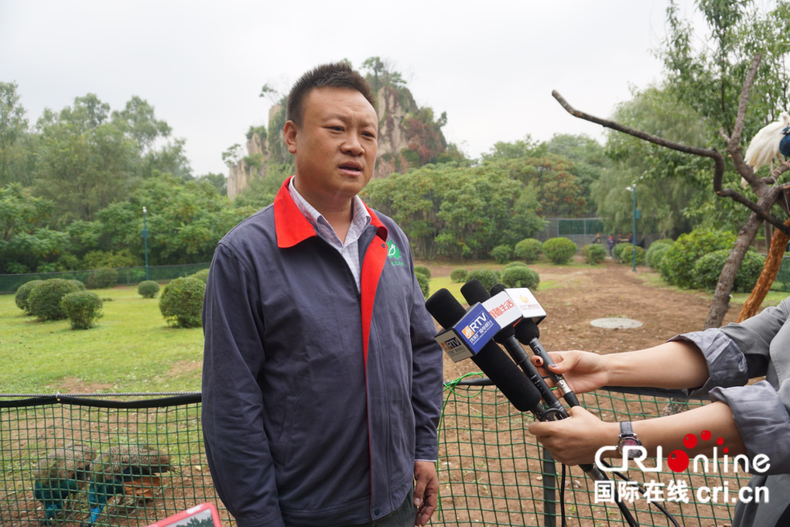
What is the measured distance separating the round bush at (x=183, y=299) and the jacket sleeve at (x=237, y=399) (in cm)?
936

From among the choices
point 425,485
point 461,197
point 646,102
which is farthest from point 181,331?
point 646,102

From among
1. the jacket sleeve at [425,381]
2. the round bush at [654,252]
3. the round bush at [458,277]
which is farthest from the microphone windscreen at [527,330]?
the round bush at [654,252]

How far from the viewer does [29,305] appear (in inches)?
460

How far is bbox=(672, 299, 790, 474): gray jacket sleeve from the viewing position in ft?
2.83

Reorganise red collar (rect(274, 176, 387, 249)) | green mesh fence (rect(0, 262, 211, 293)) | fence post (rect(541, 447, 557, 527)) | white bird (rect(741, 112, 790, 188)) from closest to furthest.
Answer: red collar (rect(274, 176, 387, 249)) → fence post (rect(541, 447, 557, 527)) → white bird (rect(741, 112, 790, 188)) → green mesh fence (rect(0, 262, 211, 293))

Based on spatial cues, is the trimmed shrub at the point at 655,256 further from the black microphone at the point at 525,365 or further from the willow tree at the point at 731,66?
the black microphone at the point at 525,365

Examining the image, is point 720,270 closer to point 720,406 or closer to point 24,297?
point 720,406

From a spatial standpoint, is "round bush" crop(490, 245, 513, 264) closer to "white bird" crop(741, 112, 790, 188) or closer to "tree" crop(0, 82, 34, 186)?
"white bird" crop(741, 112, 790, 188)

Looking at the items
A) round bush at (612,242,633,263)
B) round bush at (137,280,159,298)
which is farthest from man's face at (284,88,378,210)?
round bush at (612,242,633,263)

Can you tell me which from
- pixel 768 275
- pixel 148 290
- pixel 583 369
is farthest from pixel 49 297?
pixel 583 369

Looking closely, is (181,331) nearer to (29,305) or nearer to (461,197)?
(29,305)

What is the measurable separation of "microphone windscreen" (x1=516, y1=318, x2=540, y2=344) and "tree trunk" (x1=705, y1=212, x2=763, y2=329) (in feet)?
13.9

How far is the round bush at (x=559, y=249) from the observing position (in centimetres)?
2094

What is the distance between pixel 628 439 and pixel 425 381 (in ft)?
2.17
